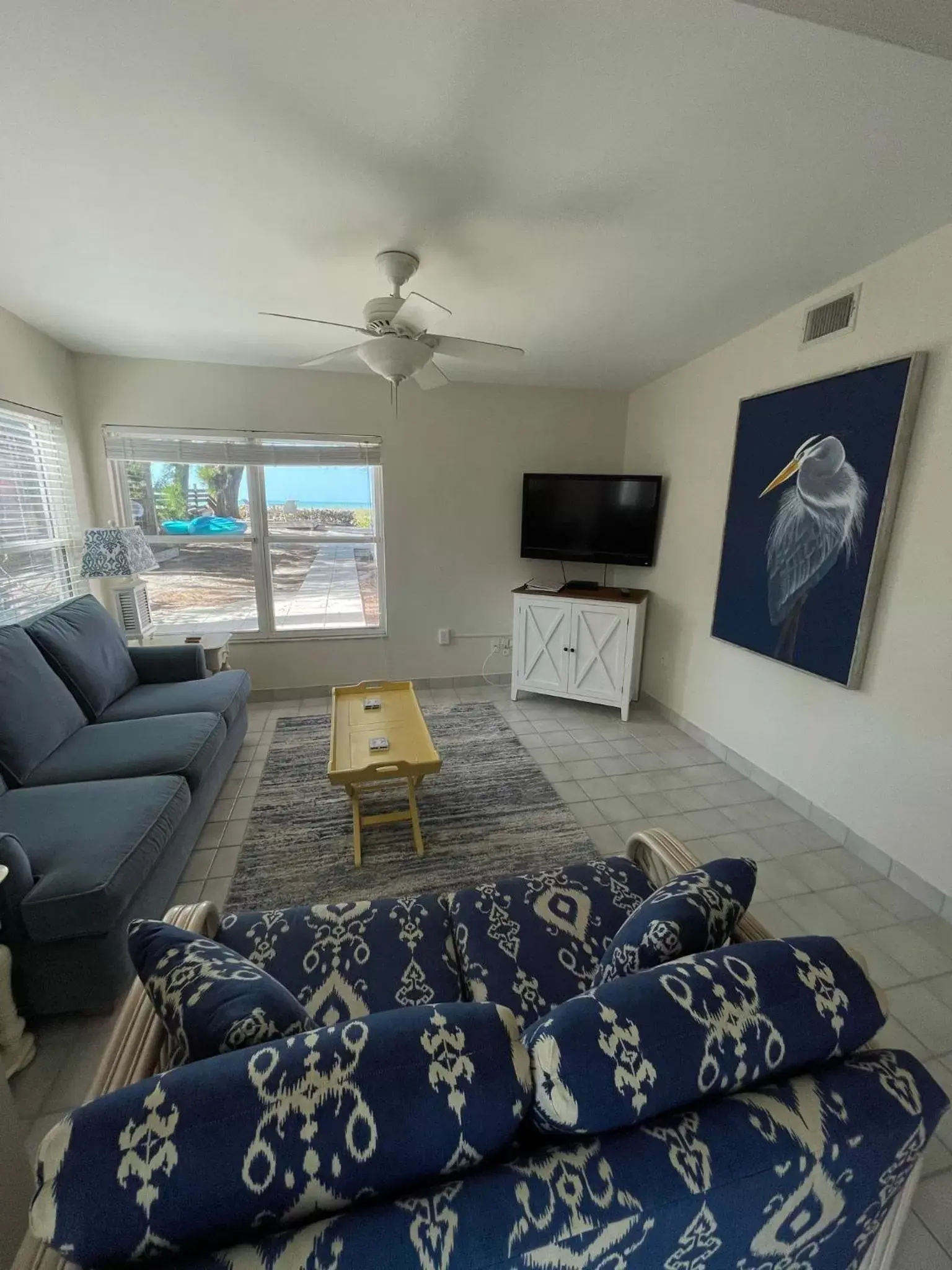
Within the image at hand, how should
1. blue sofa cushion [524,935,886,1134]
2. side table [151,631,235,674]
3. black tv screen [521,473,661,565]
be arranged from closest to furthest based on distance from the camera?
blue sofa cushion [524,935,886,1134], side table [151,631,235,674], black tv screen [521,473,661,565]

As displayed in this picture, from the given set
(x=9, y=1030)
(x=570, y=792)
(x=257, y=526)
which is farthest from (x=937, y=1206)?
(x=257, y=526)

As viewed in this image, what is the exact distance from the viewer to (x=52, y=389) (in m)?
3.01

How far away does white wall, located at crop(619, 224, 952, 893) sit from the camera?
1.93m

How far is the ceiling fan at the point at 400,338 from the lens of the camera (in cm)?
193

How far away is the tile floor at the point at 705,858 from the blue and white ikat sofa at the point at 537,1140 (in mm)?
824

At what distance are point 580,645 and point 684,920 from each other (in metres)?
2.81

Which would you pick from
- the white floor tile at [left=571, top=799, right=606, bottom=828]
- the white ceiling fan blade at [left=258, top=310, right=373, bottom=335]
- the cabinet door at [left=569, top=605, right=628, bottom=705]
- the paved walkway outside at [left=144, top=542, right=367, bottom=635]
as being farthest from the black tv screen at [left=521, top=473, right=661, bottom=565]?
the white floor tile at [left=571, top=799, right=606, bottom=828]

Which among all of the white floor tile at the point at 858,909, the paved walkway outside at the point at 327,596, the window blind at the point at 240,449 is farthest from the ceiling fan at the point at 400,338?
the white floor tile at the point at 858,909

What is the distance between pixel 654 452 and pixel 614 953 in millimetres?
3546

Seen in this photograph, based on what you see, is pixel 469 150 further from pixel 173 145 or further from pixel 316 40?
pixel 173 145

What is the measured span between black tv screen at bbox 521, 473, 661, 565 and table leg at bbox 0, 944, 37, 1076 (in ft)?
11.6

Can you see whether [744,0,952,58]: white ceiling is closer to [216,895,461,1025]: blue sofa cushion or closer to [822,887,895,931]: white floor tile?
[216,895,461,1025]: blue sofa cushion

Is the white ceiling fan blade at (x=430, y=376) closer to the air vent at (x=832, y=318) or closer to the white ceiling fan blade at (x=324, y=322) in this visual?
the white ceiling fan blade at (x=324, y=322)

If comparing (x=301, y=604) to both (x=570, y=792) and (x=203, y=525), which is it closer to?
(x=203, y=525)
